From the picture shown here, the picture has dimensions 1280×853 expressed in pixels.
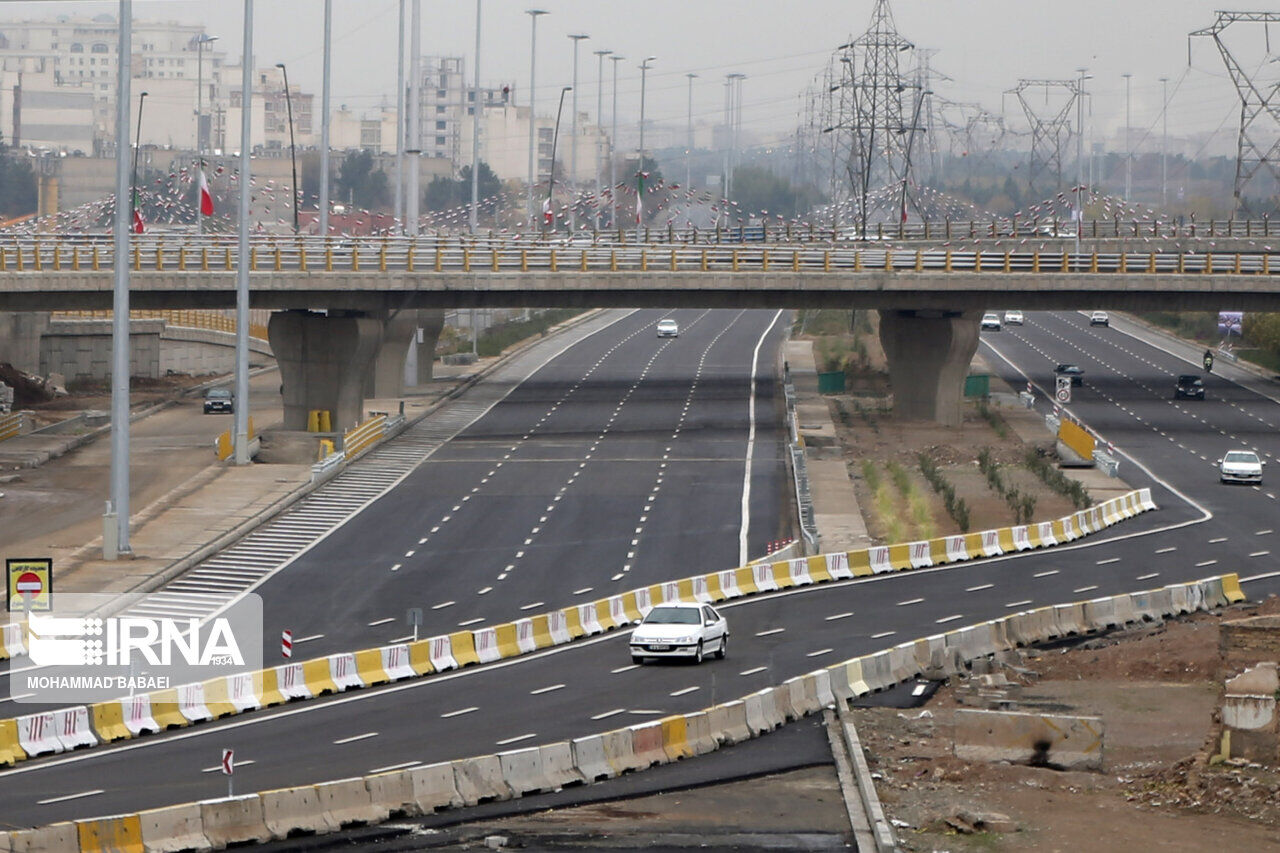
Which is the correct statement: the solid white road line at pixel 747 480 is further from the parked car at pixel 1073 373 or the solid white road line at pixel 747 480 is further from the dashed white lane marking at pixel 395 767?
the dashed white lane marking at pixel 395 767

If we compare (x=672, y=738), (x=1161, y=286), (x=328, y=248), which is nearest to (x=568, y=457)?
(x=328, y=248)

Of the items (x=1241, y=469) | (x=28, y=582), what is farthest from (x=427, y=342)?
(x=28, y=582)

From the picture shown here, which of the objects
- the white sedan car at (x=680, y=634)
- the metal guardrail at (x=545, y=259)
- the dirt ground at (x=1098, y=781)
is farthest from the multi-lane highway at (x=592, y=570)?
the metal guardrail at (x=545, y=259)

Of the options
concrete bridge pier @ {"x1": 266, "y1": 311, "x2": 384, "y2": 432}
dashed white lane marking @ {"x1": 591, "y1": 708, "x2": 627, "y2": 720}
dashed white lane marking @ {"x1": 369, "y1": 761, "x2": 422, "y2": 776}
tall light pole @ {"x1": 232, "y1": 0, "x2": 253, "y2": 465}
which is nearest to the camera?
dashed white lane marking @ {"x1": 369, "y1": 761, "x2": 422, "y2": 776}

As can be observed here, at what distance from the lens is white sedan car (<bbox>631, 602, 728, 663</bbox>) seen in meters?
38.8

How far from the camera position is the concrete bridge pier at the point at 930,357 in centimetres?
8406

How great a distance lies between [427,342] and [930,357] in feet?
85.7

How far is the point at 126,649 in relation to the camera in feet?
127

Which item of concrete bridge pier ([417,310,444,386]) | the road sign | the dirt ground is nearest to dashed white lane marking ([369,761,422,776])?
the dirt ground

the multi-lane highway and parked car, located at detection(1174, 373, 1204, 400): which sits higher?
parked car, located at detection(1174, 373, 1204, 400)

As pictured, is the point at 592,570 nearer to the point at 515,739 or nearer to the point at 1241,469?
the point at 515,739

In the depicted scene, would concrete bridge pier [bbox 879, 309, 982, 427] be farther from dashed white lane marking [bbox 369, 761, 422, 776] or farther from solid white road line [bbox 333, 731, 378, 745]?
dashed white lane marking [bbox 369, 761, 422, 776]

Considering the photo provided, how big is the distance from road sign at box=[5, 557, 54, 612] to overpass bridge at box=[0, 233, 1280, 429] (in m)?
37.2

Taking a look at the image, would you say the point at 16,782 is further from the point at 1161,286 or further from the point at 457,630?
the point at 1161,286
